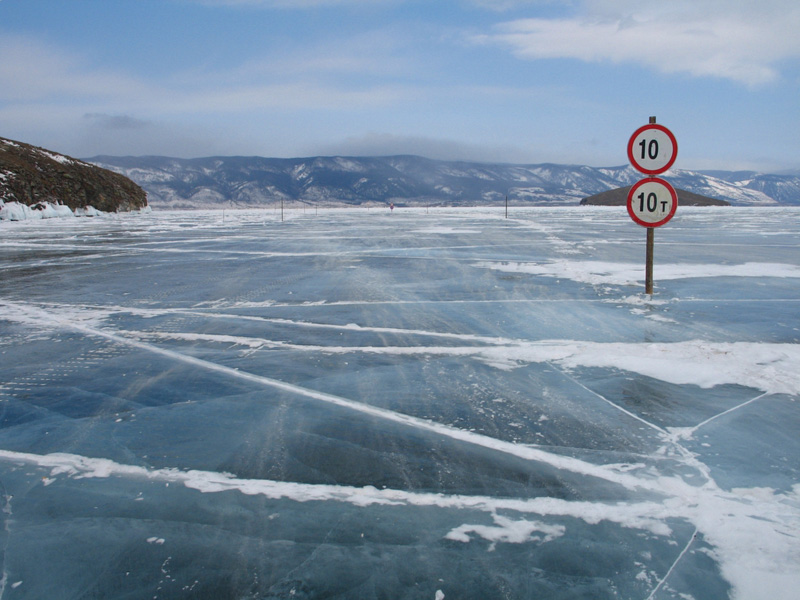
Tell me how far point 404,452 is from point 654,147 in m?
6.23

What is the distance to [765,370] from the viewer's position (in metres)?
4.57

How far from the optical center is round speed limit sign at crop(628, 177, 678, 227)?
7.71m

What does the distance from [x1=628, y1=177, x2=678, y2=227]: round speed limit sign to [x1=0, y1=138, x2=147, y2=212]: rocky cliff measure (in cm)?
5157

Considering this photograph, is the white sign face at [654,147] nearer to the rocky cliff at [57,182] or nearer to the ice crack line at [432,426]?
the ice crack line at [432,426]

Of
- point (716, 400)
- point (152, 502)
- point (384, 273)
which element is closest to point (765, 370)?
point (716, 400)

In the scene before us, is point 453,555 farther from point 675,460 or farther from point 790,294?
point 790,294

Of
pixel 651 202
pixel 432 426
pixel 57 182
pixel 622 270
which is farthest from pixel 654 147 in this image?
pixel 57 182

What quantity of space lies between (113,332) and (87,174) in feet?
236

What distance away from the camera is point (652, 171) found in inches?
295

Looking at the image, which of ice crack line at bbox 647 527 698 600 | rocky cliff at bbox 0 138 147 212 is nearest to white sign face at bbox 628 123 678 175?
ice crack line at bbox 647 527 698 600

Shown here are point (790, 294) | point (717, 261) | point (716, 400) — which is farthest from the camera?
point (717, 261)

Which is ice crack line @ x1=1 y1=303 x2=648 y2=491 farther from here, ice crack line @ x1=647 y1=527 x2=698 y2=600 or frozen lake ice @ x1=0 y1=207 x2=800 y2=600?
ice crack line @ x1=647 y1=527 x2=698 y2=600

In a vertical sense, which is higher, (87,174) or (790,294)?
(87,174)

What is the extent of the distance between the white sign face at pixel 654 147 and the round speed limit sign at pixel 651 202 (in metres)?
0.24
